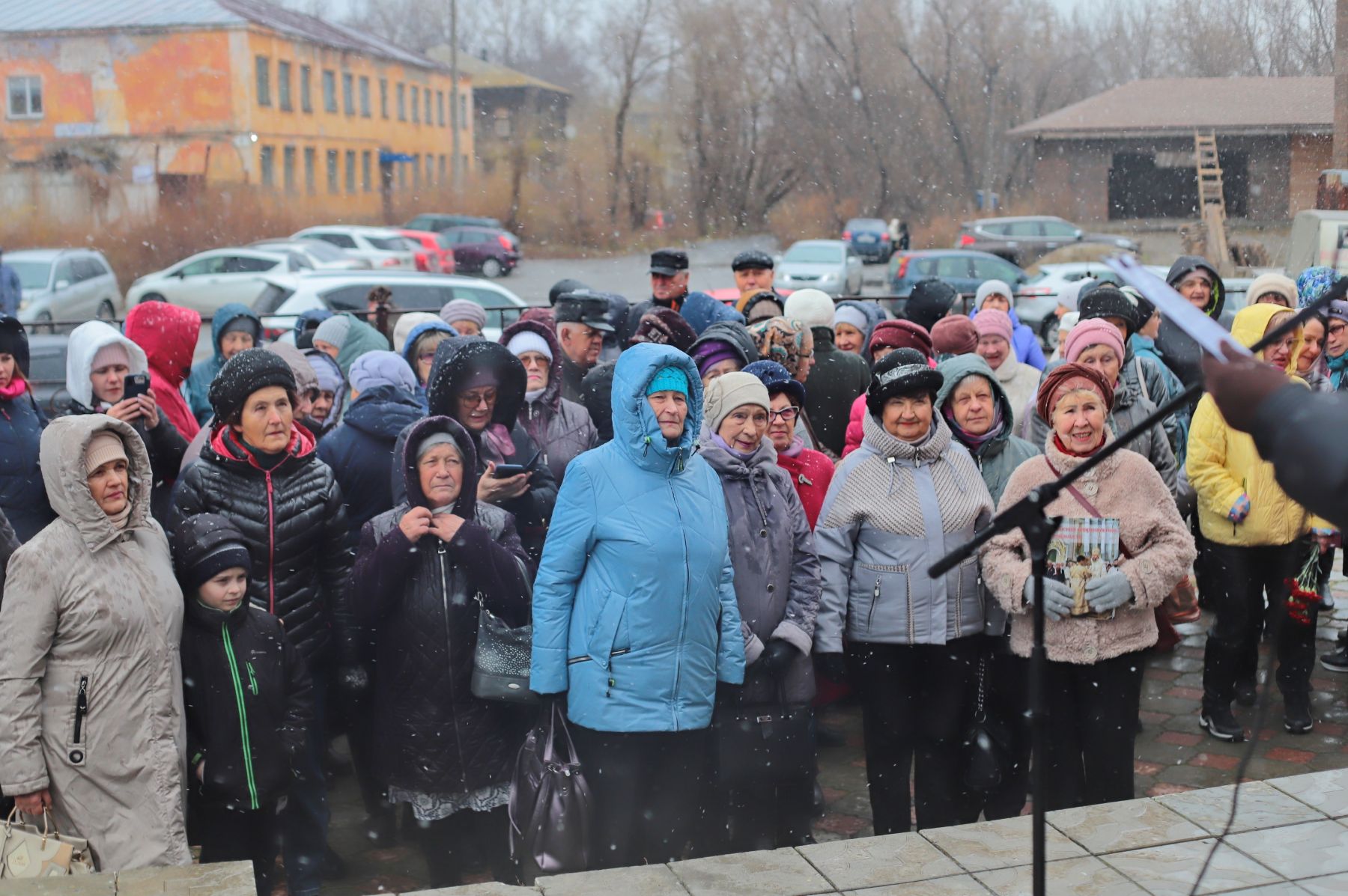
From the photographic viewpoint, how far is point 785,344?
7.10m

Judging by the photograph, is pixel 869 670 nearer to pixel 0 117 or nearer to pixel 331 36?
pixel 0 117

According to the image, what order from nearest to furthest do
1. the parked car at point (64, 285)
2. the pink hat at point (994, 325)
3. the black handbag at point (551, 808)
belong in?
the black handbag at point (551, 808) → the pink hat at point (994, 325) → the parked car at point (64, 285)

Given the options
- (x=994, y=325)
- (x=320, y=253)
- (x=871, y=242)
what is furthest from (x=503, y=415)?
(x=871, y=242)

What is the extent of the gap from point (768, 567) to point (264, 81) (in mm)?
48058

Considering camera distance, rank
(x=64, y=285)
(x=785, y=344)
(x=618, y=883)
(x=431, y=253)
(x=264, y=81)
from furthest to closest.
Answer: (x=264, y=81)
(x=431, y=253)
(x=64, y=285)
(x=785, y=344)
(x=618, y=883)

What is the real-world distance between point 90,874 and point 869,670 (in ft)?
8.65

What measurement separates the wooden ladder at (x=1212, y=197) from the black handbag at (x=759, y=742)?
29167mm

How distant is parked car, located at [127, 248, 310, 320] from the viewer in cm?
2672

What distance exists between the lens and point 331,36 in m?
54.8

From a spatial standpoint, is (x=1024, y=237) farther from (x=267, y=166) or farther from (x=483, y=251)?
(x=267, y=166)

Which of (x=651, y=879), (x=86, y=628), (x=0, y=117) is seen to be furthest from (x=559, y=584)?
(x=0, y=117)

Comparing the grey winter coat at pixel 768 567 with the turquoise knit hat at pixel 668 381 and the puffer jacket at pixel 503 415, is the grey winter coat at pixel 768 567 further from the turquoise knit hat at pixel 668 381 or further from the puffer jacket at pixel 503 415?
the puffer jacket at pixel 503 415

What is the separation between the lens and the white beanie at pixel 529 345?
6457mm

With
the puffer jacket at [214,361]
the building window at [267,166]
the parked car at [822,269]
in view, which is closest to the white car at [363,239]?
the parked car at [822,269]
